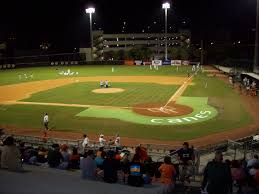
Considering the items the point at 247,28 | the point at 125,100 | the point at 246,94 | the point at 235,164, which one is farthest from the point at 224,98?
the point at 247,28

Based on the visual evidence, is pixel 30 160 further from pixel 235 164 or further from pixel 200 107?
pixel 200 107

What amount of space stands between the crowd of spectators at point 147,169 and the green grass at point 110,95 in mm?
23141

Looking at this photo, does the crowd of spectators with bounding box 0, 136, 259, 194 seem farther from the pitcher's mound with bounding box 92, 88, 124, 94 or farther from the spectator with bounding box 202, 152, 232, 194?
the pitcher's mound with bounding box 92, 88, 124, 94

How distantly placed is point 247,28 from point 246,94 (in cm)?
7457

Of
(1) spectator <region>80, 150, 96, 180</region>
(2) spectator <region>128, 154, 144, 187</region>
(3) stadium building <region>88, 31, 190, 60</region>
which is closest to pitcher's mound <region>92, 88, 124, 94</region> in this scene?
(1) spectator <region>80, 150, 96, 180</region>

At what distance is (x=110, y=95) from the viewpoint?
4234 centimetres

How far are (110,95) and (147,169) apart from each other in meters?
30.0

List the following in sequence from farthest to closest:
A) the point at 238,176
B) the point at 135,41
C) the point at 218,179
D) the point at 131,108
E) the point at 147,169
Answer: the point at 135,41, the point at 131,108, the point at 147,169, the point at 238,176, the point at 218,179

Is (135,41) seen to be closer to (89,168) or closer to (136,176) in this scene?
(89,168)

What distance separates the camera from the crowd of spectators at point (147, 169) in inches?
322

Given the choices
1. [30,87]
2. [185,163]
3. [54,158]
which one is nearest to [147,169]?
[185,163]

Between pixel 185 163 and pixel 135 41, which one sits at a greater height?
pixel 135 41

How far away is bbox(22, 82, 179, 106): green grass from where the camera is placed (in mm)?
38438

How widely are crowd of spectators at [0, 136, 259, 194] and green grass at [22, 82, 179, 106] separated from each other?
75.9 ft
